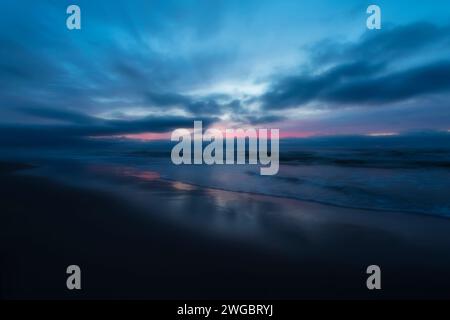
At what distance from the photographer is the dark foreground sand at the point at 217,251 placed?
301cm

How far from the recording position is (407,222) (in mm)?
5141

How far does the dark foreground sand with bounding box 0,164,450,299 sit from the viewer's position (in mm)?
3006

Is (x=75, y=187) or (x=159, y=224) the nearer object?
(x=159, y=224)

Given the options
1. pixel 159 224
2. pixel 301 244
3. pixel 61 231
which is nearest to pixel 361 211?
pixel 301 244

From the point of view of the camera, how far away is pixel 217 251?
3.88m

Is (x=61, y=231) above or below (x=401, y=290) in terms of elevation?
above

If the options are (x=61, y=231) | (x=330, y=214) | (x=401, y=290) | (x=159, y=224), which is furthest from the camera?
(x=330, y=214)
